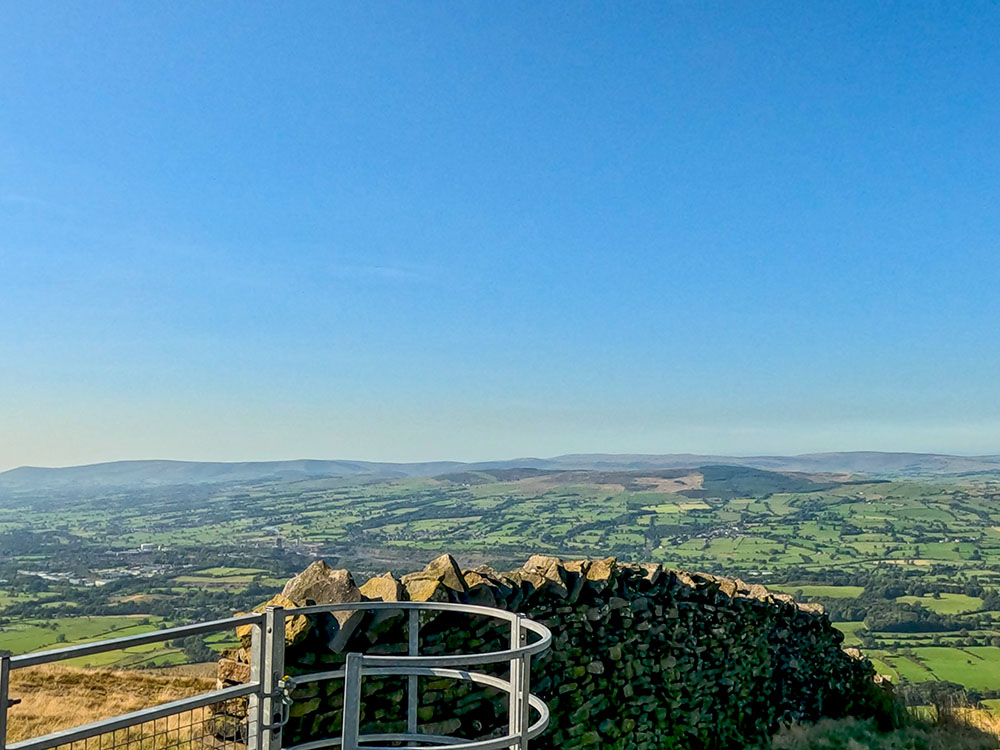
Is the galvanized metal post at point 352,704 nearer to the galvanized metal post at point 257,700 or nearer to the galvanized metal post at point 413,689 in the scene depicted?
the galvanized metal post at point 257,700

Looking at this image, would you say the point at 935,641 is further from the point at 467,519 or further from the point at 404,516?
the point at 404,516

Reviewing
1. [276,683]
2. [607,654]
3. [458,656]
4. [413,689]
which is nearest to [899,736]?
[607,654]

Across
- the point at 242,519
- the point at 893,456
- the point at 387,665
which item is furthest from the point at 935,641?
the point at 893,456

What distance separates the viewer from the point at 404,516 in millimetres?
91312

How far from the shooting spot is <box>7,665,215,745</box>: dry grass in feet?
29.0

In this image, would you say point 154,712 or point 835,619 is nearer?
point 154,712

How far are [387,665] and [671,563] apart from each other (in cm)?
4945

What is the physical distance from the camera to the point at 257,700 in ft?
15.5

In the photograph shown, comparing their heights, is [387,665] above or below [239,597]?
above

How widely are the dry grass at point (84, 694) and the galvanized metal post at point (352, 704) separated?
5.03 m

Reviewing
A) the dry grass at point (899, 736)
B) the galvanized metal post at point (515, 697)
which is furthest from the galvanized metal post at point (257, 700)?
the dry grass at point (899, 736)

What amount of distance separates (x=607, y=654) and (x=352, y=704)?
5634 mm

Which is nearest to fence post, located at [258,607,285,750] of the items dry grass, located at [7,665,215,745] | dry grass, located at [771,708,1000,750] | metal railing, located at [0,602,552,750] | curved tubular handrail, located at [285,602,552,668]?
metal railing, located at [0,602,552,750]

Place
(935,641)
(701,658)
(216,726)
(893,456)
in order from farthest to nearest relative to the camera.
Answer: (893,456) → (935,641) → (701,658) → (216,726)
